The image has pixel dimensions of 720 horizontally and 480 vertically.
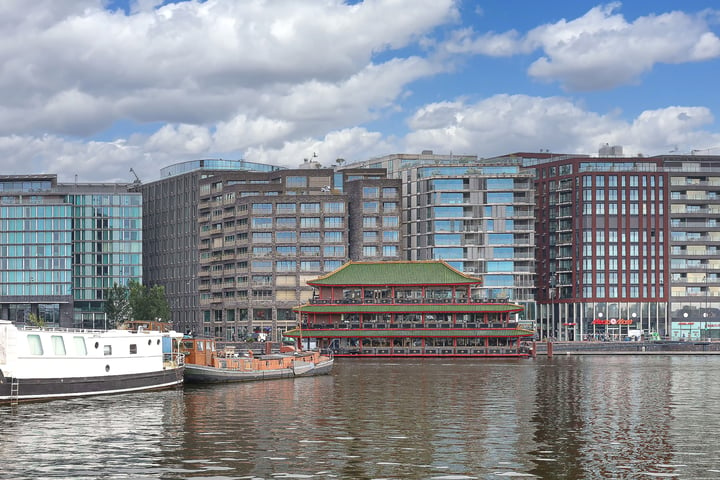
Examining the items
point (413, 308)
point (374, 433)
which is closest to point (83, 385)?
point (374, 433)

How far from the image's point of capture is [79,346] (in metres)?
86.1

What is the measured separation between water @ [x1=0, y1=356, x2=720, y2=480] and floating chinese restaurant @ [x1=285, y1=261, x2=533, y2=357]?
7537 cm

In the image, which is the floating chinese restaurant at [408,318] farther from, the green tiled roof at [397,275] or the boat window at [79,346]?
the boat window at [79,346]

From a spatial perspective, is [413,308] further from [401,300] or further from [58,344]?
[58,344]

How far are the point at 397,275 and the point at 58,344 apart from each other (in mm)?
112204

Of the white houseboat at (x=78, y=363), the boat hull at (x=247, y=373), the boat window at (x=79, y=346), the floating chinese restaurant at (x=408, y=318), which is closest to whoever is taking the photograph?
the white houseboat at (x=78, y=363)

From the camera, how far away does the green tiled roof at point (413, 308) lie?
183 metres

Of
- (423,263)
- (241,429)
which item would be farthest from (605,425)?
(423,263)

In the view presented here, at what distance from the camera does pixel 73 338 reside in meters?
85.4

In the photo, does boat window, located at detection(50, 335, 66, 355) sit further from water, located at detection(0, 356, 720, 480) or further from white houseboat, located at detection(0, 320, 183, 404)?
water, located at detection(0, 356, 720, 480)

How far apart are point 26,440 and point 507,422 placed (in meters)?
29.8

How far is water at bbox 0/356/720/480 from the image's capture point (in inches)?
1929

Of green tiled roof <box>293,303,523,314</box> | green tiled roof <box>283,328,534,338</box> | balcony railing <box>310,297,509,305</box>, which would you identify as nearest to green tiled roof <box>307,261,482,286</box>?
balcony railing <box>310,297,509,305</box>

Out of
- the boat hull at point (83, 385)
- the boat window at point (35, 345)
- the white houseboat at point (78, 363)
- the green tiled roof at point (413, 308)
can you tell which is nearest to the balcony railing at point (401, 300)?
the green tiled roof at point (413, 308)
